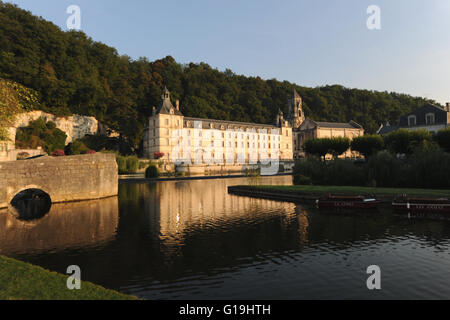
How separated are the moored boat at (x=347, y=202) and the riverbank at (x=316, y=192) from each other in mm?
3049

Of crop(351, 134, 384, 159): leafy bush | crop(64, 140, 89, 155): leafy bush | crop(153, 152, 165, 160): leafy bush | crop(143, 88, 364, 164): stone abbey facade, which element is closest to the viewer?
crop(351, 134, 384, 159): leafy bush

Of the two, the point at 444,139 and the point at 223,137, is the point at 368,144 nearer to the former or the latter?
the point at 444,139

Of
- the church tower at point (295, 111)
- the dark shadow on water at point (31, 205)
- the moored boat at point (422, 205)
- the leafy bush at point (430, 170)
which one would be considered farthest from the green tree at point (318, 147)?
the church tower at point (295, 111)

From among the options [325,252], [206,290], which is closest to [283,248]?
[325,252]

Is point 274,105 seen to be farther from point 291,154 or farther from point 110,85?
point 110,85

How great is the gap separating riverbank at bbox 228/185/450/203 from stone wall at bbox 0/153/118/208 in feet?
54.6

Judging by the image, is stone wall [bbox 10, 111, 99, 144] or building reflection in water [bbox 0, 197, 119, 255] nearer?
building reflection in water [bbox 0, 197, 119, 255]

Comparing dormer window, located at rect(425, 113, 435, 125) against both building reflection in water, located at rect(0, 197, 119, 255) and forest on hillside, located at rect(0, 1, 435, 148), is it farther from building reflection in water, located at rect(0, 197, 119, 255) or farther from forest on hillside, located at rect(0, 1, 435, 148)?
building reflection in water, located at rect(0, 197, 119, 255)

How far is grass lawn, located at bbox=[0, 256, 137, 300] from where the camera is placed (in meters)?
7.72

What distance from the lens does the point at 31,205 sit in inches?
1200

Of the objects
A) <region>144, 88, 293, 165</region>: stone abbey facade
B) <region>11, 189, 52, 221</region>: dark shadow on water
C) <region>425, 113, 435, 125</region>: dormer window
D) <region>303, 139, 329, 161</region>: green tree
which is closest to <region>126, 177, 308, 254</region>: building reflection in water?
<region>11, 189, 52, 221</region>: dark shadow on water

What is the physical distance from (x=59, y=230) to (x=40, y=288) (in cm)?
1217

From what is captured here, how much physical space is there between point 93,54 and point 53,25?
17.5 m
